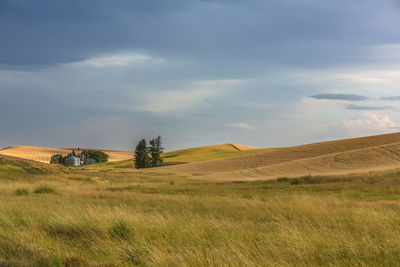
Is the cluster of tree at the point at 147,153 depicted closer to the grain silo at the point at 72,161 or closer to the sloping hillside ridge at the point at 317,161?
the sloping hillside ridge at the point at 317,161

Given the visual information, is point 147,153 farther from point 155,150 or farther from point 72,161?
point 72,161

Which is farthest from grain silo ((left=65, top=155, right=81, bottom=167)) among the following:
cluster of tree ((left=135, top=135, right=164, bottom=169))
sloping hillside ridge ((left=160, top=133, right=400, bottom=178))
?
sloping hillside ridge ((left=160, top=133, right=400, bottom=178))

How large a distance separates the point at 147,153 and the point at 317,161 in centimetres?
6667

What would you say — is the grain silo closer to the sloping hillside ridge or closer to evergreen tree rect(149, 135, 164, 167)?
evergreen tree rect(149, 135, 164, 167)

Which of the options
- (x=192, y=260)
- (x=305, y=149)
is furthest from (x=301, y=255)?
(x=305, y=149)

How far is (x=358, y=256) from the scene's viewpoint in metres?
7.69

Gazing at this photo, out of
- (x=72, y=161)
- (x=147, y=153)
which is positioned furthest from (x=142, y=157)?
(x=72, y=161)

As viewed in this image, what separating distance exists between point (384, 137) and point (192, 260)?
103m

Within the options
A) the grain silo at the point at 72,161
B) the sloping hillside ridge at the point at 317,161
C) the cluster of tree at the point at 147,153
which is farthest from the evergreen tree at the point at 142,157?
the grain silo at the point at 72,161

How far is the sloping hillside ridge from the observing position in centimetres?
6869

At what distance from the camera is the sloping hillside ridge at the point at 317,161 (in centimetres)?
6869

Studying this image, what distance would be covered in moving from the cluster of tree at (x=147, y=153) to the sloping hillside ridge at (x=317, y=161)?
32.0 metres

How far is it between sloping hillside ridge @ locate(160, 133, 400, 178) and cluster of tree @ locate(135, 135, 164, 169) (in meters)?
32.0

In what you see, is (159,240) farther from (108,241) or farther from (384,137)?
(384,137)
